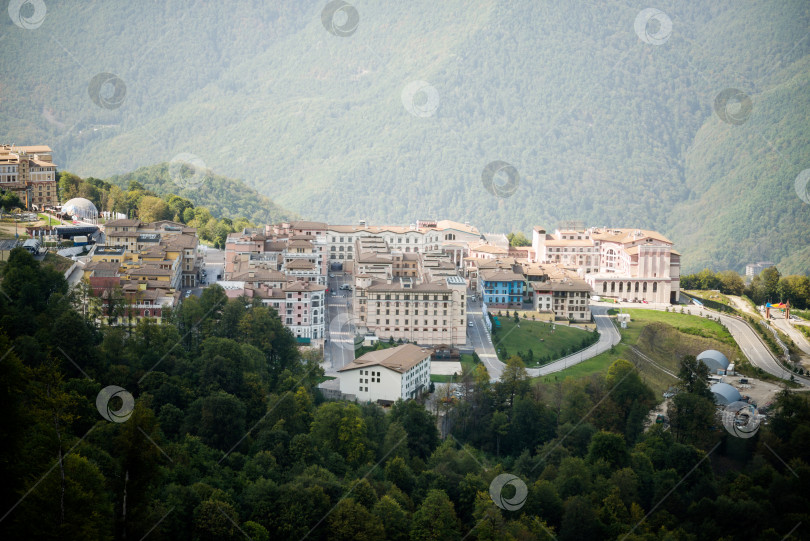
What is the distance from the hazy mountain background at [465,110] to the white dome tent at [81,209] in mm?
64922

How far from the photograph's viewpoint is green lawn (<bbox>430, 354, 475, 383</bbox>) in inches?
1839

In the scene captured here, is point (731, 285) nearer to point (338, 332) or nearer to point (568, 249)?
point (568, 249)

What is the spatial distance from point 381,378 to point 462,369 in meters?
5.72

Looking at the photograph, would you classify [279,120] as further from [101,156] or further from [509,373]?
[509,373]

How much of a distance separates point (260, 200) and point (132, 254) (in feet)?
174

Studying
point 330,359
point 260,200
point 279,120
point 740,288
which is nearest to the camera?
point 330,359

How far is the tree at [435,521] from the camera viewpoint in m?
30.9

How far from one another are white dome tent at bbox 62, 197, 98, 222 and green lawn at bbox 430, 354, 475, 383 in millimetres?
23664

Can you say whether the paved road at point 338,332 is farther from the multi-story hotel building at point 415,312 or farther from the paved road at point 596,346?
the paved road at point 596,346

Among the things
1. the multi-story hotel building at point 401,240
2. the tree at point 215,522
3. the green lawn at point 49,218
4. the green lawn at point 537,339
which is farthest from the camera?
the multi-story hotel building at point 401,240

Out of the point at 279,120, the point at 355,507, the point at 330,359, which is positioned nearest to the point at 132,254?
the point at 330,359

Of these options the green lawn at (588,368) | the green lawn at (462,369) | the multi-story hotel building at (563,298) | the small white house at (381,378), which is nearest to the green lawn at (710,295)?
the multi-story hotel building at (563,298)

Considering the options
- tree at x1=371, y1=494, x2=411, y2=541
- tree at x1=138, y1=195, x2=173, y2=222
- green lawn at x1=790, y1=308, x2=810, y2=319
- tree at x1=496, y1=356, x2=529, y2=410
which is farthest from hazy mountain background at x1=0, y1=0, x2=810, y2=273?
tree at x1=371, y1=494, x2=411, y2=541

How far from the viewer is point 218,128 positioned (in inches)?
6245
